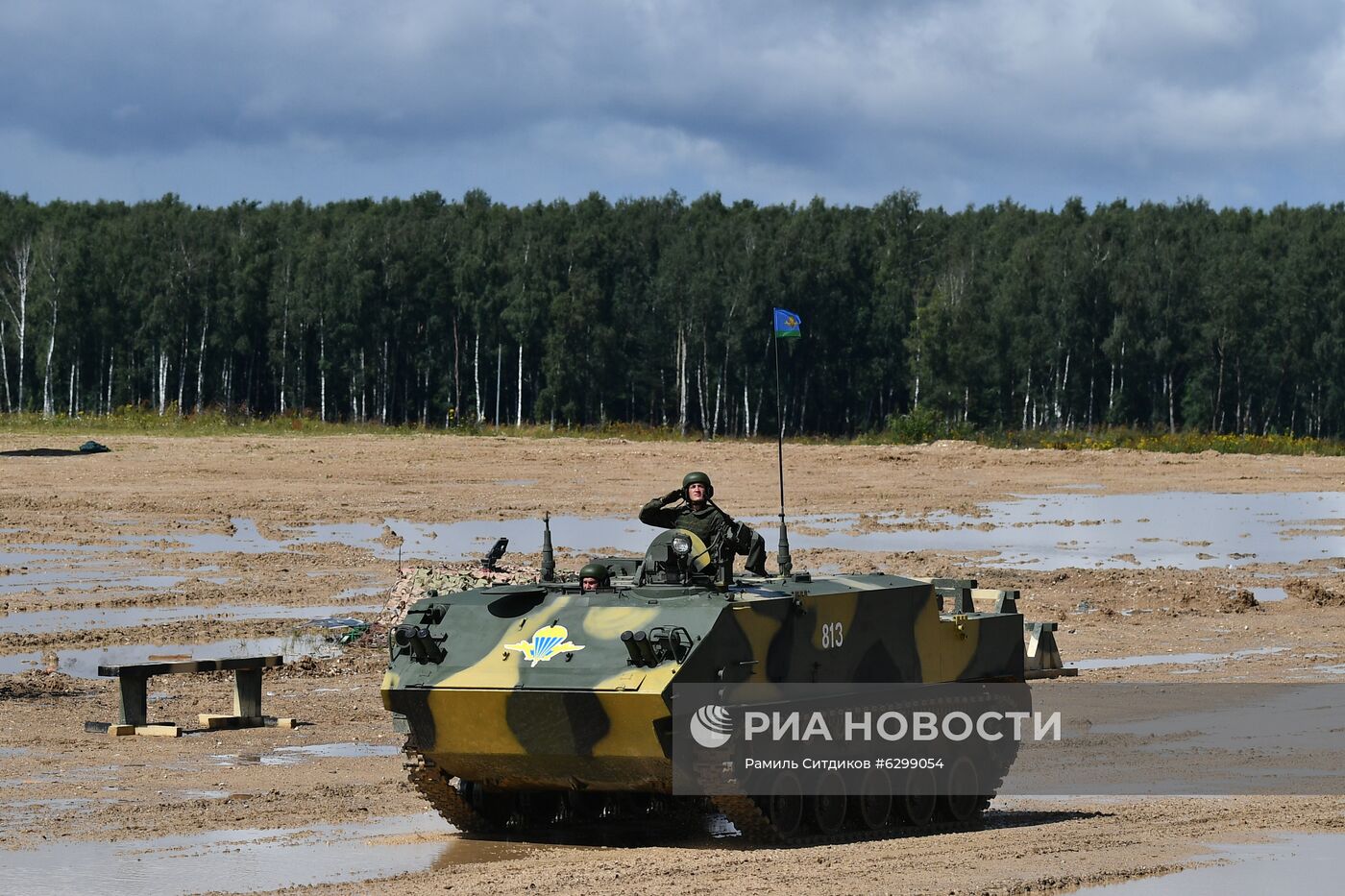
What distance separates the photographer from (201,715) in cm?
1761

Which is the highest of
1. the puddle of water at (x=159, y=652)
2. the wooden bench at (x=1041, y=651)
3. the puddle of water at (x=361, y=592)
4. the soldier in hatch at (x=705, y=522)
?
the soldier in hatch at (x=705, y=522)

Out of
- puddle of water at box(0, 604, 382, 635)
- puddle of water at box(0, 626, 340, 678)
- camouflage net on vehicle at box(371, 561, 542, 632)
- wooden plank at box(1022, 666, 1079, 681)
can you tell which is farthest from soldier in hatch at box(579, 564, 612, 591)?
puddle of water at box(0, 604, 382, 635)

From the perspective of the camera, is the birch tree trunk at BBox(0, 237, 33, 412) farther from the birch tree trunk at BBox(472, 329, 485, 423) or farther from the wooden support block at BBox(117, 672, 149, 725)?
the wooden support block at BBox(117, 672, 149, 725)

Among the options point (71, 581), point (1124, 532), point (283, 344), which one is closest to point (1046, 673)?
point (71, 581)

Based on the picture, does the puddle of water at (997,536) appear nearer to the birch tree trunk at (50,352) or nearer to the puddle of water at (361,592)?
the puddle of water at (361,592)

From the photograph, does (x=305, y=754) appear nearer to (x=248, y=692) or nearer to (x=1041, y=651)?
(x=248, y=692)

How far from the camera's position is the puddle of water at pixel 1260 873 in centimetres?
1012

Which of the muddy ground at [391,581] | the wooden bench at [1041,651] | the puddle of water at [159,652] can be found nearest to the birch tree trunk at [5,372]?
the muddy ground at [391,581]

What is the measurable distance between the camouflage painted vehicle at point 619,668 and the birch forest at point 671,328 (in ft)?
206

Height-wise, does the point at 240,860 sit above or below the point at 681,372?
below

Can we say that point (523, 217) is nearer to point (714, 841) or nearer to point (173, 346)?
point (173, 346)

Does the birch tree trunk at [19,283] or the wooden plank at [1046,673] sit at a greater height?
the birch tree trunk at [19,283]

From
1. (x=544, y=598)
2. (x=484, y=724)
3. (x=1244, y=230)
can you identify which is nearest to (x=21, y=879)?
(x=484, y=724)

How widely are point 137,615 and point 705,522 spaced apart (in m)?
11.9
